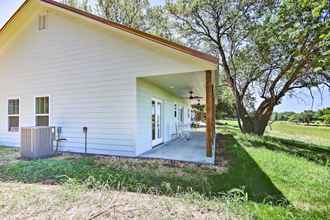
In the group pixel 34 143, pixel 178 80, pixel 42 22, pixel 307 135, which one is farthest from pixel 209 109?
pixel 307 135

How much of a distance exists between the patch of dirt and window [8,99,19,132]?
6604mm

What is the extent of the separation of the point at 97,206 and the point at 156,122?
630cm

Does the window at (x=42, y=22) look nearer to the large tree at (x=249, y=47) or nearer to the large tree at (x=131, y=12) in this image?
the large tree at (x=249, y=47)

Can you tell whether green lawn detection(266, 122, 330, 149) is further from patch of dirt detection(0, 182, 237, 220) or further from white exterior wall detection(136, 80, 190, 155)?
patch of dirt detection(0, 182, 237, 220)

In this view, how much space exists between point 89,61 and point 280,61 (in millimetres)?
11271

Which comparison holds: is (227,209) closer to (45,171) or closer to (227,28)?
(45,171)

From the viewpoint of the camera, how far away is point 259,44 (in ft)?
41.8

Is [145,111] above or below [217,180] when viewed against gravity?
above

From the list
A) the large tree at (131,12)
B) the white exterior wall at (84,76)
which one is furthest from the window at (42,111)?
the large tree at (131,12)

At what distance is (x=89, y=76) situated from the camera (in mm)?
7691

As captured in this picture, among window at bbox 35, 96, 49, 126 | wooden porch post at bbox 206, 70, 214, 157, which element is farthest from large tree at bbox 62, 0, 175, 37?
wooden porch post at bbox 206, 70, 214, 157

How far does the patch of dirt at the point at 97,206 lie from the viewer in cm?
280

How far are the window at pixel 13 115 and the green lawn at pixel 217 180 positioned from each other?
301 centimetres

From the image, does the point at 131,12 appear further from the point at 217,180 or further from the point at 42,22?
the point at 217,180
